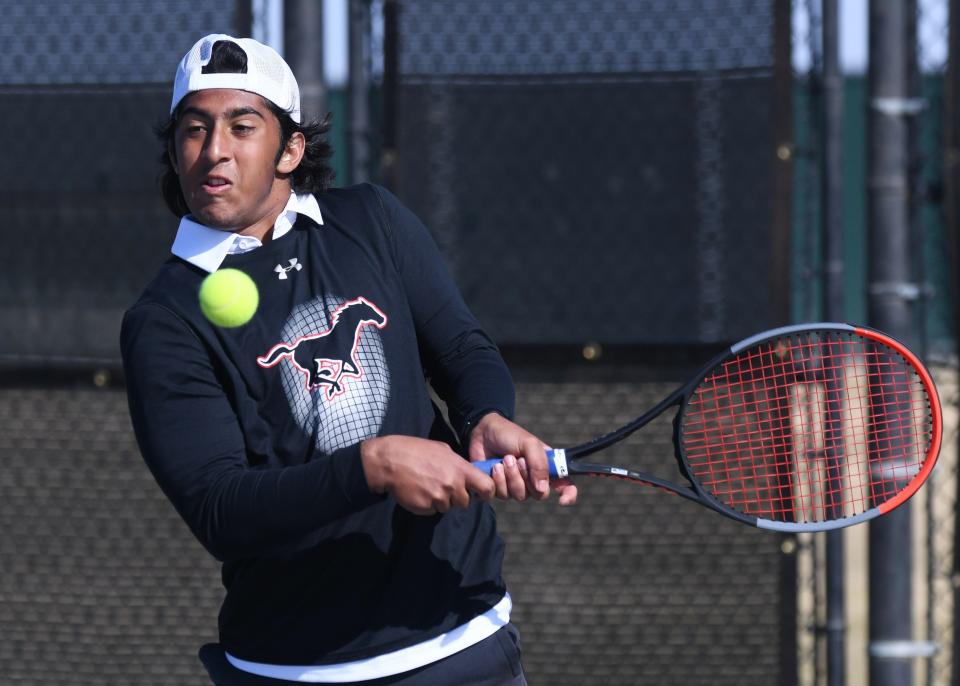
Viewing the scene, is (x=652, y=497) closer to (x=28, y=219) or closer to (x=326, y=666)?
(x=326, y=666)

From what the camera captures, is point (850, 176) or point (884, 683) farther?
point (850, 176)

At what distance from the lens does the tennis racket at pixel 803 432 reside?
2.29m

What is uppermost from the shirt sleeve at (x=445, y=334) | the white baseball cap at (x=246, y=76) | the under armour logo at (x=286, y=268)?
the white baseball cap at (x=246, y=76)

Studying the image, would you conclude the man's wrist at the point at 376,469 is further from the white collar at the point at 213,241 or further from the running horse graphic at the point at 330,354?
the white collar at the point at 213,241

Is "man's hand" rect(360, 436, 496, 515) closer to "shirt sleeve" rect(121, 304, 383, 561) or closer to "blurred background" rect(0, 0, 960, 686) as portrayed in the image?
"shirt sleeve" rect(121, 304, 383, 561)

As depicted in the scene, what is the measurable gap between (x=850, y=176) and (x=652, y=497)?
28.9 ft

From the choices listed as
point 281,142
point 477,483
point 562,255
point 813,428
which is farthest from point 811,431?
point 281,142

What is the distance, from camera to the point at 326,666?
2027 mm

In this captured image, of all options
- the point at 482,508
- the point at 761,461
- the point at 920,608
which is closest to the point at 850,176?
the point at 920,608

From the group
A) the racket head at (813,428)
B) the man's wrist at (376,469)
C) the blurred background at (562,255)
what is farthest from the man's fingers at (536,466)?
the blurred background at (562,255)

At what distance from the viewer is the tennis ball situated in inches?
77.2

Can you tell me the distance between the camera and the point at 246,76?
2129 millimetres

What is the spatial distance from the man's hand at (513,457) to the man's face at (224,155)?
0.57 metres

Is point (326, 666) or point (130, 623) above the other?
point (326, 666)
